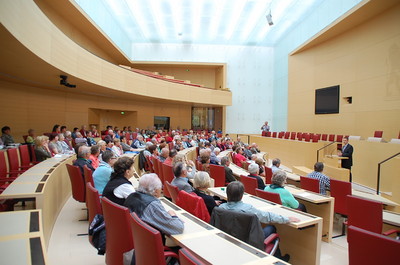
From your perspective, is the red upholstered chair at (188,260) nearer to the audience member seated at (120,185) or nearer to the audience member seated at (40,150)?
the audience member seated at (120,185)

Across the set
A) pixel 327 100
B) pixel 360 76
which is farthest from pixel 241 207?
pixel 327 100

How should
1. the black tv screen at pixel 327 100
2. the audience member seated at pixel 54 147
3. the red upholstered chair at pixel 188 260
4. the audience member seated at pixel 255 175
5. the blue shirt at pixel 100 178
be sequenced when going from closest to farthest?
the red upholstered chair at pixel 188 260, the blue shirt at pixel 100 178, the audience member seated at pixel 255 175, the audience member seated at pixel 54 147, the black tv screen at pixel 327 100

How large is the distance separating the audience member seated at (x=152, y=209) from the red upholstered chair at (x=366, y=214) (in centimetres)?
232

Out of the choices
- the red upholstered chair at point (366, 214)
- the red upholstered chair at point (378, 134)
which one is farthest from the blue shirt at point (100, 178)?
the red upholstered chair at point (378, 134)

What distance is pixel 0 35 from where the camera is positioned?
14.2 feet

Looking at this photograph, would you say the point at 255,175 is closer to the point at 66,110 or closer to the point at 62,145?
the point at 62,145

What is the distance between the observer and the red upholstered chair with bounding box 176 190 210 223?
2.74m

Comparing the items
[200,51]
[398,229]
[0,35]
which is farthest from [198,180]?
[200,51]

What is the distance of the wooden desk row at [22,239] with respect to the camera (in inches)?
57.2

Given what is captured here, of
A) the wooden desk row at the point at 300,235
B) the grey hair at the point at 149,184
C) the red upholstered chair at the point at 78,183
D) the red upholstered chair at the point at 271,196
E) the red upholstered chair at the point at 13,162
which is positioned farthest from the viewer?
the red upholstered chair at the point at 13,162

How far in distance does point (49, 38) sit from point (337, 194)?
679cm

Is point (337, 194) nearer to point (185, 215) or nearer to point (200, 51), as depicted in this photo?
point (185, 215)

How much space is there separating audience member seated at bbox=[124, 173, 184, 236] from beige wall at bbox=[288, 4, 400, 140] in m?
10.1

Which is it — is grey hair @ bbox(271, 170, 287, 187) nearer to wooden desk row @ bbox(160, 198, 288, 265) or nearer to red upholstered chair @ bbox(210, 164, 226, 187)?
wooden desk row @ bbox(160, 198, 288, 265)
